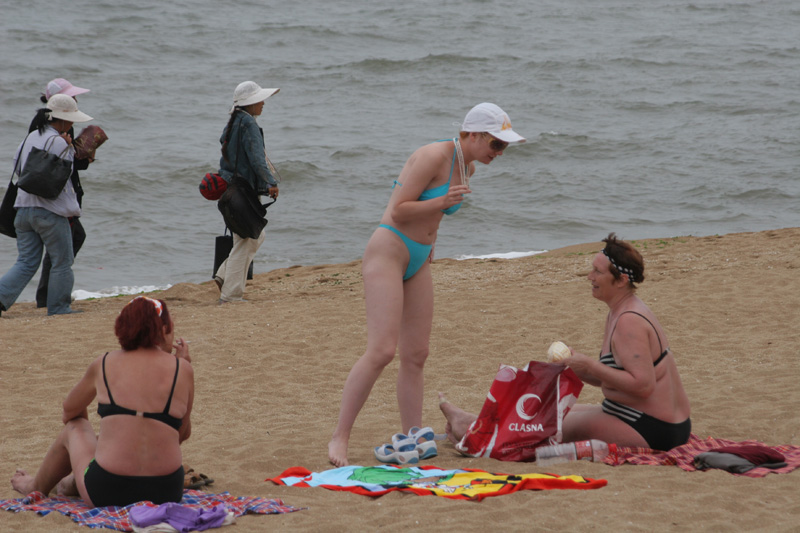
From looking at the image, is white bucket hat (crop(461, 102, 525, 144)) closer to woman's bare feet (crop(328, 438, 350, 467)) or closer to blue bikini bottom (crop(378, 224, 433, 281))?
blue bikini bottom (crop(378, 224, 433, 281))

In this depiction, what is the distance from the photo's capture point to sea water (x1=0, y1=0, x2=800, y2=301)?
14688 millimetres

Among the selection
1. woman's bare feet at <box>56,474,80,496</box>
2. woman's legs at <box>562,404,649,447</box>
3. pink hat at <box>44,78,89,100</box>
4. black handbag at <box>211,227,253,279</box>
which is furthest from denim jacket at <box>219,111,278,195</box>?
woman's bare feet at <box>56,474,80,496</box>

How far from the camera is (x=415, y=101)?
2316cm

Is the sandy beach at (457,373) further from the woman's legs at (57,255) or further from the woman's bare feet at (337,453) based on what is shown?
the woman's legs at (57,255)

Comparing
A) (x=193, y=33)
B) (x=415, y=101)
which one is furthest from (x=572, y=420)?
(x=193, y=33)

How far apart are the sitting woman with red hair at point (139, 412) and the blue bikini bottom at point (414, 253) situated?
4.05 feet

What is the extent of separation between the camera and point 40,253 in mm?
8055

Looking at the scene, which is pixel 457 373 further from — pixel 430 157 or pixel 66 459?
pixel 66 459

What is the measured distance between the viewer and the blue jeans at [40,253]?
781 centimetres

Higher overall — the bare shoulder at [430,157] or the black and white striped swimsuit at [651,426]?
the bare shoulder at [430,157]

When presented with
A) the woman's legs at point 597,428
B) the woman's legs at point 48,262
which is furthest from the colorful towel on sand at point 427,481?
the woman's legs at point 48,262

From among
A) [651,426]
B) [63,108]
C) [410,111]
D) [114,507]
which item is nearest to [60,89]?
[63,108]

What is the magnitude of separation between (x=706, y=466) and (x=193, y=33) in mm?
25644

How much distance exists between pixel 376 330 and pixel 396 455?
0.63 m
